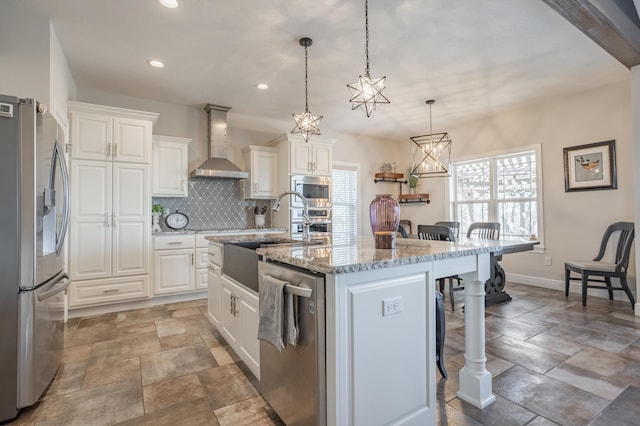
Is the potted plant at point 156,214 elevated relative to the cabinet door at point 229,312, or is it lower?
elevated

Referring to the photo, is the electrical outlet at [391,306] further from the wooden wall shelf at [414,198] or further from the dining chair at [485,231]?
Answer: the wooden wall shelf at [414,198]

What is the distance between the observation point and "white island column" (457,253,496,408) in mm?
1835

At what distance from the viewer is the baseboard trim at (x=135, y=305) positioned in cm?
357

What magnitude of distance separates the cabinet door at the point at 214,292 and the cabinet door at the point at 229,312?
95 mm

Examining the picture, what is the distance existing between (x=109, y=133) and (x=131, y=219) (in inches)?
39.8

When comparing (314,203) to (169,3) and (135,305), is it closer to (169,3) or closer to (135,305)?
(135,305)

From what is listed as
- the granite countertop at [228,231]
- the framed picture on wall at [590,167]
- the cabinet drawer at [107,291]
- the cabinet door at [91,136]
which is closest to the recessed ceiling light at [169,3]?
the cabinet door at [91,136]

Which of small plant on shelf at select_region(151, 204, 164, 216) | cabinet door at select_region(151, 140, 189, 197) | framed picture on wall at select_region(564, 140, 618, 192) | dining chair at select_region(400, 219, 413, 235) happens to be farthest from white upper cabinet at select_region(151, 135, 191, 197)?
framed picture on wall at select_region(564, 140, 618, 192)

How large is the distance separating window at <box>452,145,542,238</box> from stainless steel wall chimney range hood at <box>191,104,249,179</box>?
385 centimetres

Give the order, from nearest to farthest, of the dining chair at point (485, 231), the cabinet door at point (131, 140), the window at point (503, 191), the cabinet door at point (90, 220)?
the cabinet door at point (90, 220) → the cabinet door at point (131, 140) → the dining chair at point (485, 231) → the window at point (503, 191)

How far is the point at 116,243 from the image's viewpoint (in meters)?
3.64

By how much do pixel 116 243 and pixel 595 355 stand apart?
15.3 ft

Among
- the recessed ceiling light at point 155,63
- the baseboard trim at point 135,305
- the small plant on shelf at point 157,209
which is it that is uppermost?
the recessed ceiling light at point 155,63

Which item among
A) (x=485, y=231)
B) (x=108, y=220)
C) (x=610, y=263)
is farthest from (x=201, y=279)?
(x=610, y=263)
